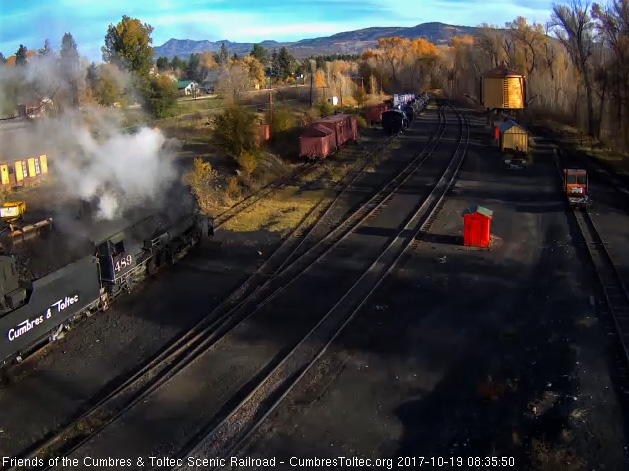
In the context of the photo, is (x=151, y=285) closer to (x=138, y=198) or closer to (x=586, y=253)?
(x=138, y=198)

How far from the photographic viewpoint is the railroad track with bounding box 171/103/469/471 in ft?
26.5

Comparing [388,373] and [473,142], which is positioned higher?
[473,142]

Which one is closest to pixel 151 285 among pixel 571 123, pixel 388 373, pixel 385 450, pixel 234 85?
pixel 388 373

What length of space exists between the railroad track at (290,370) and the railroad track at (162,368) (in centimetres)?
166

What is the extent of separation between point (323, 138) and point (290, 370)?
79.6 ft

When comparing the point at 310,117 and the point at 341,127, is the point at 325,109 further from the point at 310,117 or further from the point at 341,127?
the point at 341,127

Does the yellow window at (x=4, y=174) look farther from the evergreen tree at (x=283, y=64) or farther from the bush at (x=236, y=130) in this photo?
the evergreen tree at (x=283, y=64)

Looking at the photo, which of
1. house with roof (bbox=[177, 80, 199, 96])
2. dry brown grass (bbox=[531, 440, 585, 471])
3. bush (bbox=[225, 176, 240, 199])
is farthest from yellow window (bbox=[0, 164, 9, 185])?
house with roof (bbox=[177, 80, 199, 96])

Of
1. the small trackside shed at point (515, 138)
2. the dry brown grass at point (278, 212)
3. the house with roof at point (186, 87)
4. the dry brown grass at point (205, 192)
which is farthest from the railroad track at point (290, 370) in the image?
the house with roof at point (186, 87)

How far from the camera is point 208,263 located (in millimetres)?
16406

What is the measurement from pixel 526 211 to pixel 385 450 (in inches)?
641

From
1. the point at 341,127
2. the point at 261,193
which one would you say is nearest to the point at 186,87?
the point at 341,127

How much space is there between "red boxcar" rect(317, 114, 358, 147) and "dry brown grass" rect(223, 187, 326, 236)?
11.1 m
